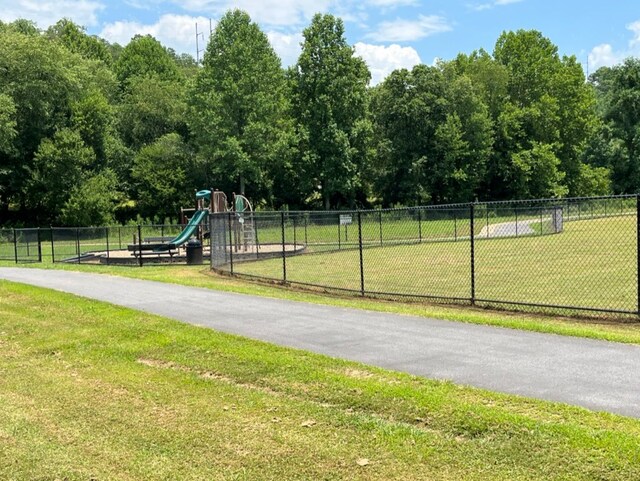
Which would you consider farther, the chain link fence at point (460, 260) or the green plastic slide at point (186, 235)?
the green plastic slide at point (186, 235)

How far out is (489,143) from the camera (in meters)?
63.0

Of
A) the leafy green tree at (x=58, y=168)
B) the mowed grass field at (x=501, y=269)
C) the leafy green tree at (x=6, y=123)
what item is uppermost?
the leafy green tree at (x=6, y=123)

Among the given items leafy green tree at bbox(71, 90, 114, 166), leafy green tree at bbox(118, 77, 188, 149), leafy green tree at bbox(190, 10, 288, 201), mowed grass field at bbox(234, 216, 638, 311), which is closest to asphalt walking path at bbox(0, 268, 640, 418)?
mowed grass field at bbox(234, 216, 638, 311)

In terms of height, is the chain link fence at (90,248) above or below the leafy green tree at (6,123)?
below

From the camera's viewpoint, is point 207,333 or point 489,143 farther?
point 489,143

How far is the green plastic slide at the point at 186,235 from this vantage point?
26906 millimetres

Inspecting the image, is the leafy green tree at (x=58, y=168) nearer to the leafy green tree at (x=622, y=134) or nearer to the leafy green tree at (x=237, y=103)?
the leafy green tree at (x=237, y=103)

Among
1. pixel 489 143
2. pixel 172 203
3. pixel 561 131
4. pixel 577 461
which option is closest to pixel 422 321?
pixel 577 461

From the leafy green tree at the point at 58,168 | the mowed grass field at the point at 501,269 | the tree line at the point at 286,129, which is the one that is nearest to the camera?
the mowed grass field at the point at 501,269

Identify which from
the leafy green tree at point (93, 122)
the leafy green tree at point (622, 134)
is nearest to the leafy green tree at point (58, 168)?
the leafy green tree at point (93, 122)

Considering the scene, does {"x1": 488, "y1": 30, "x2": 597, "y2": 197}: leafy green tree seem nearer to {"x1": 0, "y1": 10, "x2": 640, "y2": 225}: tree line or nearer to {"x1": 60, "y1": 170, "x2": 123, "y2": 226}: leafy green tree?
{"x1": 0, "y1": 10, "x2": 640, "y2": 225}: tree line

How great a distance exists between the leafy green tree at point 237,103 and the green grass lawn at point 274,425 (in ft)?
162

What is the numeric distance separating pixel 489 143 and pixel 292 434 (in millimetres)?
61778

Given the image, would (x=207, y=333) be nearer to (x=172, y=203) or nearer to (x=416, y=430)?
(x=416, y=430)
